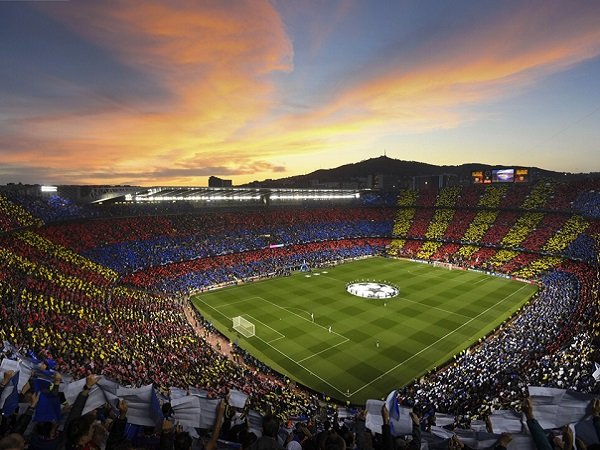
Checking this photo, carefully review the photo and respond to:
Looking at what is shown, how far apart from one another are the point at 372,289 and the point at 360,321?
10964mm

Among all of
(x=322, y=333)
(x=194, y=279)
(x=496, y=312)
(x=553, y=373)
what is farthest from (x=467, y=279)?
(x=194, y=279)

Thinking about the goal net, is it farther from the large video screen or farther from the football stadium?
the large video screen

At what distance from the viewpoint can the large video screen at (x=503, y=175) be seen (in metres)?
77.5

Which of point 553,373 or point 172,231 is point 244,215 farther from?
point 553,373

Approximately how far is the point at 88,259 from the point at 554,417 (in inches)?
1929

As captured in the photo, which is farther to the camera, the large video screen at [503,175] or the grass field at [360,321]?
the large video screen at [503,175]

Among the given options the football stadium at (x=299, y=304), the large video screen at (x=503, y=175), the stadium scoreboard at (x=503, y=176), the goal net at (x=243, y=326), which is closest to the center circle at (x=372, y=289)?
the football stadium at (x=299, y=304)

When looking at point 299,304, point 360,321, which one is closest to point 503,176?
point 360,321

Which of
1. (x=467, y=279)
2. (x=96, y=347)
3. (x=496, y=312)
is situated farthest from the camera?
(x=467, y=279)

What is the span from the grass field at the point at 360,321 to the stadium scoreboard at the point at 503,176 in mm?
35895

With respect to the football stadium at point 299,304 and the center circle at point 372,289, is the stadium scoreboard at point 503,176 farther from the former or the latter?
the center circle at point 372,289

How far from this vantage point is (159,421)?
6758 millimetres

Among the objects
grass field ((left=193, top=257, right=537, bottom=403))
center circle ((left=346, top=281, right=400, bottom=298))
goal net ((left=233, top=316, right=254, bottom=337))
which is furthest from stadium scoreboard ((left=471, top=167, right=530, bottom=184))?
goal net ((left=233, top=316, right=254, bottom=337))

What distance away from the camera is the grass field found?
2723 cm
